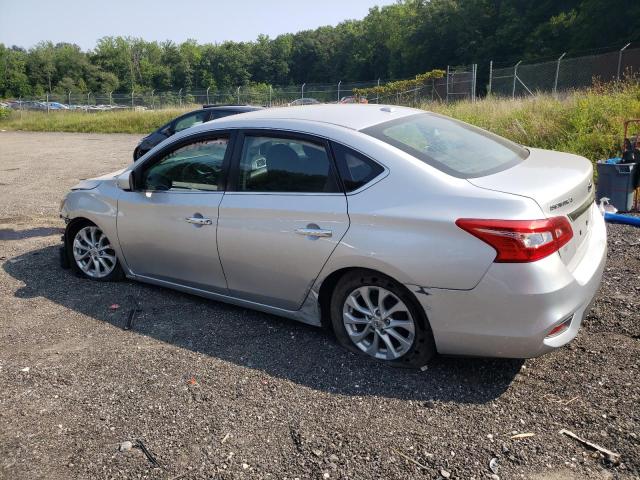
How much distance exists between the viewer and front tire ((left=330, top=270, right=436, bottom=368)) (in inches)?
142

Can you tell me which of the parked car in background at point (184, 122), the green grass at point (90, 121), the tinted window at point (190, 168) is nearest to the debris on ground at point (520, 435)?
the tinted window at point (190, 168)

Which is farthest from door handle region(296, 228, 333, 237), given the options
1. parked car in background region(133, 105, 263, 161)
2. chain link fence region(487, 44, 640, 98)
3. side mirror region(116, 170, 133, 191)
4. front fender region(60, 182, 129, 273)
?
chain link fence region(487, 44, 640, 98)

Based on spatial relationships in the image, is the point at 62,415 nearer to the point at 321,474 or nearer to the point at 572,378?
the point at 321,474

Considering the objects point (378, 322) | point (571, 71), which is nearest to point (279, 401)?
point (378, 322)

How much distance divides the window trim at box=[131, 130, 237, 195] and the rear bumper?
1.91 m

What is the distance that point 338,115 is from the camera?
429 centimetres

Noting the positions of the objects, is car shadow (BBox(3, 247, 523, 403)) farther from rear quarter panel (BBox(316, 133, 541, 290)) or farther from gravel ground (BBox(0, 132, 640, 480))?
rear quarter panel (BBox(316, 133, 541, 290))

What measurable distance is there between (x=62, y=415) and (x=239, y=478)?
1.30m

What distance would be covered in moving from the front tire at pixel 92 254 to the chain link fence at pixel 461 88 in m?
14.5

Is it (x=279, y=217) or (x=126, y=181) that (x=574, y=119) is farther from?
(x=126, y=181)

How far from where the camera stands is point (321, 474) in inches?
111

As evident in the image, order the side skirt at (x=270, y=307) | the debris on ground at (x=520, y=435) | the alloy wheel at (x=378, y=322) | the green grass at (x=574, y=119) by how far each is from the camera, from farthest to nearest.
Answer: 1. the green grass at (x=574, y=119)
2. the side skirt at (x=270, y=307)
3. the alloy wheel at (x=378, y=322)
4. the debris on ground at (x=520, y=435)

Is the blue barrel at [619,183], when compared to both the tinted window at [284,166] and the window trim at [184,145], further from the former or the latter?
the window trim at [184,145]

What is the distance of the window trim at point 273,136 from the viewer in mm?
3875
